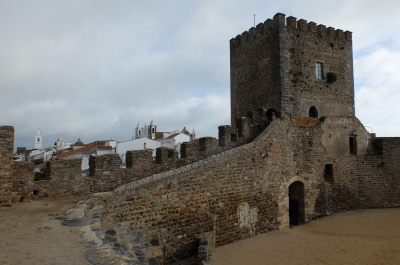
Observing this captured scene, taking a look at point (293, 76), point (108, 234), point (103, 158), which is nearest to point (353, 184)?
point (293, 76)

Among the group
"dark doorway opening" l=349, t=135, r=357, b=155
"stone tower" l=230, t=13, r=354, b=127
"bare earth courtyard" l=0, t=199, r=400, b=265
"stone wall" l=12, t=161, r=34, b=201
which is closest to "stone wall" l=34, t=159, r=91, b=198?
"stone wall" l=12, t=161, r=34, b=201

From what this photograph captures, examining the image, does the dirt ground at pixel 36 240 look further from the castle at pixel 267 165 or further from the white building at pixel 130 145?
the white building at pixel 130 145

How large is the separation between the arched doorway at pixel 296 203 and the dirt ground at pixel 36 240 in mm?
10315

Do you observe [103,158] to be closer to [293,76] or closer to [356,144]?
[293,76]

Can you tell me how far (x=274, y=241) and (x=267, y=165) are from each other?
2698 millimetres

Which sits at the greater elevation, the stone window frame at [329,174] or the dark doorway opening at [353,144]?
the dark doorway opening at [353,144]

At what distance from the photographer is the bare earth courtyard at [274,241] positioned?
169 inches

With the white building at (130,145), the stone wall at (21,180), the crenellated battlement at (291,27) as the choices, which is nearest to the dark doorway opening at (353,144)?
the crenellated battlement at (291,27)

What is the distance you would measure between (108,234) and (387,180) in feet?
49.6

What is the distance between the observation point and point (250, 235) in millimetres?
10789

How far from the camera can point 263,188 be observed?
11438 mm

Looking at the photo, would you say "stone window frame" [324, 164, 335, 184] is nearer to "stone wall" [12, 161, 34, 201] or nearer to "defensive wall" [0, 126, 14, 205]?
"stone wall" [12, 161, 34, 201]

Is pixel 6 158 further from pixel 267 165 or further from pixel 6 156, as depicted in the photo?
pixel 267 165

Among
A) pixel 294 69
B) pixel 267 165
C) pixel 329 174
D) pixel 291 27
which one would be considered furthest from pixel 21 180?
pixel 291 27
